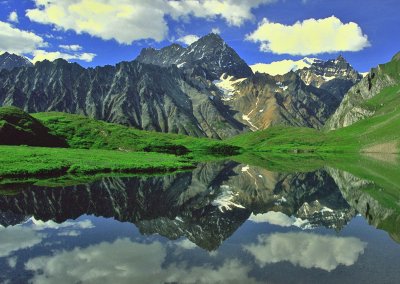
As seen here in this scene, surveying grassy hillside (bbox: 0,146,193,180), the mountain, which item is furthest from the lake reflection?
the mountain

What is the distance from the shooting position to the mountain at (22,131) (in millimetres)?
148125

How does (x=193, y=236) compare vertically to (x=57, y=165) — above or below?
below

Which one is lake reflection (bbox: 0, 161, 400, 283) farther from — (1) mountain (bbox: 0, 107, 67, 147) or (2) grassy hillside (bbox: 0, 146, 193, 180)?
(1) mountain (bbox: 0, 107, 67, 147)

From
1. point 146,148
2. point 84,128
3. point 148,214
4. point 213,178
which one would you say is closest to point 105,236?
point 148,214

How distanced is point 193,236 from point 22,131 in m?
133

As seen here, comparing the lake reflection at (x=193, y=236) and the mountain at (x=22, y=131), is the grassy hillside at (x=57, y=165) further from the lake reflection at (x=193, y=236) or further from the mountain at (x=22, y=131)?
the mountain at (x=22, y=131)

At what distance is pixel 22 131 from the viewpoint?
511ft

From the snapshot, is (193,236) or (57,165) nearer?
(193,236)

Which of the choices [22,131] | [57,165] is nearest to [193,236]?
[57,165]

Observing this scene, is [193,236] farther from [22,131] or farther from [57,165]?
[22,131]

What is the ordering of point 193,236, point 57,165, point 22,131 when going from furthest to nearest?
point 22,131 → point 57,165 → point 193,236

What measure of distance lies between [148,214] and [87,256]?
66.0 feet

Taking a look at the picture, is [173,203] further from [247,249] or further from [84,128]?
[84,128]

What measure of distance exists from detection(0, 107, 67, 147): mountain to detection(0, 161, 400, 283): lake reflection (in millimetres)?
84179
